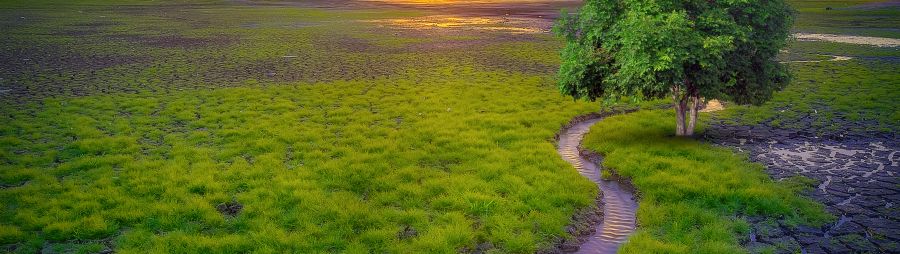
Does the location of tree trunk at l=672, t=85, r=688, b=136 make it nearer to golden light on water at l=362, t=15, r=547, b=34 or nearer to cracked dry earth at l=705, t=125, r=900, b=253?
cracked dry earth at l=705, t=125, r=900, b=253

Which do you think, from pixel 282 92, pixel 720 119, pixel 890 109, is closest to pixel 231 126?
pixel 282 92

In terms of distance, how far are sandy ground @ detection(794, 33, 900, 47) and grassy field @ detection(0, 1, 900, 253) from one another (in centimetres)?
1350

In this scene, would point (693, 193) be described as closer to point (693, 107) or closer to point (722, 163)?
point (722, 163)

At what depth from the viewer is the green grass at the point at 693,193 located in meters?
14.0

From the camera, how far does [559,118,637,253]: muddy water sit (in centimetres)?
1420

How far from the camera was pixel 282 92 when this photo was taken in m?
32.1

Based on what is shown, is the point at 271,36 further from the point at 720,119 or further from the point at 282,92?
the point at 720,119

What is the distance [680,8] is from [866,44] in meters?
43.8

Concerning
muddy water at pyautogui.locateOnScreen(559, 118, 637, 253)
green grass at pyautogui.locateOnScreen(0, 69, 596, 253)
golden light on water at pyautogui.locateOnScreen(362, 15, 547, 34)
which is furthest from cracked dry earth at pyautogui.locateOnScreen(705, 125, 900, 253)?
golden light on water at pyautogui.locateOnScreen(362, 15, 547, 34)

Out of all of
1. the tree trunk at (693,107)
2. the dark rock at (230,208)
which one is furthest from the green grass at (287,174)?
the tree trunk at (693,107)

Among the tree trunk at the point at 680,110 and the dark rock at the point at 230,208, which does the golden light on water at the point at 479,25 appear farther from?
the dark rock at the point at 230,208

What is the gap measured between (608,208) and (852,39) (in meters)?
53.9

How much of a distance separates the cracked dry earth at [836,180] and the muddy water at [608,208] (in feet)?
9.92

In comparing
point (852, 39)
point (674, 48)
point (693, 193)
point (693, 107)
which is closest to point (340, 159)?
point (693, 193)
